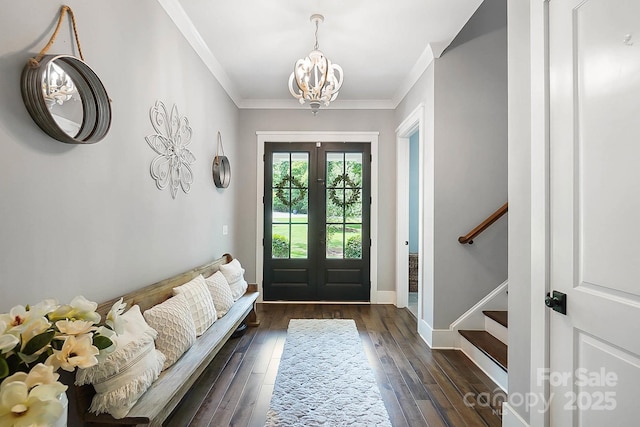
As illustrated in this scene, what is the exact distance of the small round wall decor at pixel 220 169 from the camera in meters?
3.48

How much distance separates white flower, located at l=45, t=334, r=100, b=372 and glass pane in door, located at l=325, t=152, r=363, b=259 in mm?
3833

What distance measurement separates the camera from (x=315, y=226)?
461 centimetres

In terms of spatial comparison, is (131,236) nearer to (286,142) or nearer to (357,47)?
(357,47)

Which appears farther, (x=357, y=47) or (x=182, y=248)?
(x=357, y=47)

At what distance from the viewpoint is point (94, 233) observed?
5.33ft

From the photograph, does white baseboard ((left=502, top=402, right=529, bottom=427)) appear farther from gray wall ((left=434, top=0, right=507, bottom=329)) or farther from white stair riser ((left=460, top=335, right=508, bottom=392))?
gray wall ((left=434, top=0, right=507, bottom=329))

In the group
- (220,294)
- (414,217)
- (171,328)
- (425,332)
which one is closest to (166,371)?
(171,328)

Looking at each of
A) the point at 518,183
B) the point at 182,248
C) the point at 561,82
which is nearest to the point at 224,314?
the point at 182,248

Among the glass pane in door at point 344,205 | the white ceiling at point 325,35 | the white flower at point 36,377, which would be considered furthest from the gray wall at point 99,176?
the glass pane in door at point 344,205

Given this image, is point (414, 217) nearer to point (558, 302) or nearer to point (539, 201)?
point (539, 201)

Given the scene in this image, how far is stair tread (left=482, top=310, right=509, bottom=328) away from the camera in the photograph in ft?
8.99

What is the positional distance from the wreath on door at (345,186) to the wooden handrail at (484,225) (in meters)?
1.84

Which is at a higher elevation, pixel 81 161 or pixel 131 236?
pixel 81 161

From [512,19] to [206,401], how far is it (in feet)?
9.69
